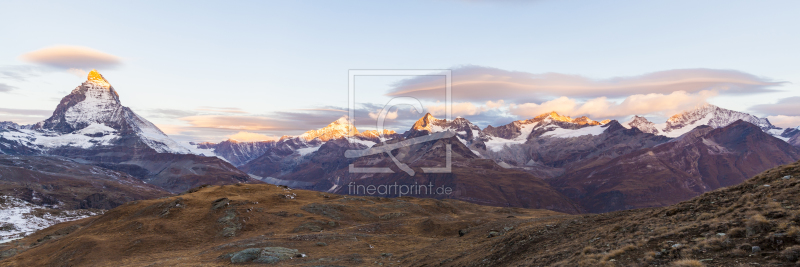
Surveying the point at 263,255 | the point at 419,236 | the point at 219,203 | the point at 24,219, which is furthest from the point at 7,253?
the point at 24,219

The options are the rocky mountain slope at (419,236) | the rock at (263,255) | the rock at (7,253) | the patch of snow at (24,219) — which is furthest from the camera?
the patch of snow at (24,219)

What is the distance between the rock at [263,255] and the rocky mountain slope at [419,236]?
0.38 feet

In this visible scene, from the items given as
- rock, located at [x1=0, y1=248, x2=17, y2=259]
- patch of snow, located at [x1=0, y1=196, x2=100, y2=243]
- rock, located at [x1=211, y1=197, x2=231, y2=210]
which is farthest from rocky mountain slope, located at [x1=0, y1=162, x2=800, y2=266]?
patch of snow, located at [x1=0, y1=196, x2=100, y2=243]

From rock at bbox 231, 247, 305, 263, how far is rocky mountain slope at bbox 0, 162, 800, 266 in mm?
116

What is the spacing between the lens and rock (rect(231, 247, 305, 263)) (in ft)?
136

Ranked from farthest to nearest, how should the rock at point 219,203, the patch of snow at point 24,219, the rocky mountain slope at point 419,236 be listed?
the patch of snow at point 24,219 → the rock at point 219,203 → the rocky mountain slope at point 419,236

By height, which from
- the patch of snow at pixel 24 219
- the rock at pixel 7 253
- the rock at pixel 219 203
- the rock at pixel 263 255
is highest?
the rock at pixel 263 255

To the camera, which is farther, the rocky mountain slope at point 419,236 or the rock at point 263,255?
the rock at point 263,255

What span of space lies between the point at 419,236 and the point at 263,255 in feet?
83.9

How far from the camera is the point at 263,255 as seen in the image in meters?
42.1

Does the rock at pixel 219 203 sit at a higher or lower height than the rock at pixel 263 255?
lower

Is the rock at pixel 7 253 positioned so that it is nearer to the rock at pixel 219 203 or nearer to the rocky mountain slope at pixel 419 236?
the rocky mountain slope at pixel 419 236

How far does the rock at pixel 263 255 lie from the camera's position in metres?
41.3

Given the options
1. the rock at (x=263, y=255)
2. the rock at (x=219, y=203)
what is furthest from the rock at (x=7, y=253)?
the rock at (x=263, y=255)
